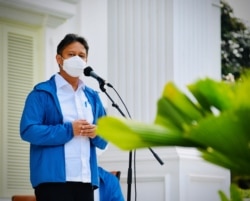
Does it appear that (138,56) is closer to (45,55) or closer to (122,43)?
(122,43)

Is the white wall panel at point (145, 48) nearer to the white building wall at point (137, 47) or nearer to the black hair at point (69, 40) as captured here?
the white building wall at point (137, 47)

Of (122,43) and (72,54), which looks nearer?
(72,54)

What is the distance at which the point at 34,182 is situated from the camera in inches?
151

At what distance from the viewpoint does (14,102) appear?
6.16 meters

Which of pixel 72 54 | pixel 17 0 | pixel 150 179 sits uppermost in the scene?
pixel 17 0

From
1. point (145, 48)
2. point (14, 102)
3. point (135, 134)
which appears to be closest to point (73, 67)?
point (14, 102)

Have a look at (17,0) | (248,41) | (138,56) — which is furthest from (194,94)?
(248,41)

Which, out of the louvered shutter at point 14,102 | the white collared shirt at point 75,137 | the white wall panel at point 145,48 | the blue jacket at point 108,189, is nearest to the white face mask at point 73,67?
the white collared shirt at point 75,137

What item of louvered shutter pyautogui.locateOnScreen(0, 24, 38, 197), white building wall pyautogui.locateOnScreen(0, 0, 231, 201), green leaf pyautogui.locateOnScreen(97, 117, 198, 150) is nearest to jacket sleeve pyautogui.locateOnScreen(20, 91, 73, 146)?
louvered shutter pyautogui.locateOnScreen(0, 24, 38, 197)

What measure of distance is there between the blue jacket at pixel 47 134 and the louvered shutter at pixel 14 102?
6.91 feet

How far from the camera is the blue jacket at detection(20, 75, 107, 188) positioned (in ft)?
12.3

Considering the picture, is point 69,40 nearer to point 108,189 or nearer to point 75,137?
point 75,137

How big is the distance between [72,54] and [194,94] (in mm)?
3263

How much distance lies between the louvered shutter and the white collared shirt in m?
2.16
